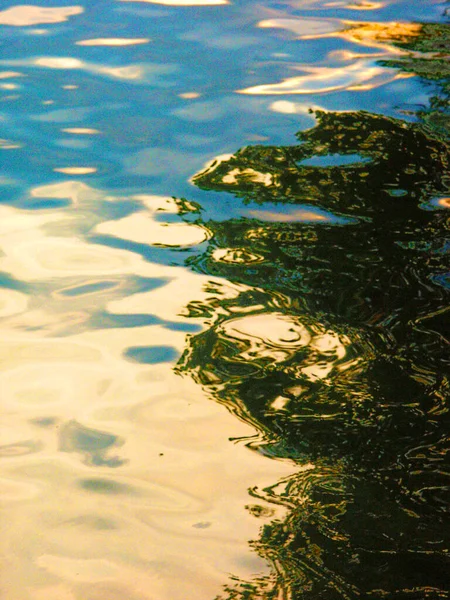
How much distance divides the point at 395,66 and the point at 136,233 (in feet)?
4.32

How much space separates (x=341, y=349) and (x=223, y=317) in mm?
256

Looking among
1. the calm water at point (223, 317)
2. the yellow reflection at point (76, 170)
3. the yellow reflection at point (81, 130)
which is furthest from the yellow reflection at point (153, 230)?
the yellow reflection at point (81, 130)

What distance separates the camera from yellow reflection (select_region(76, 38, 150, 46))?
9.36 ft

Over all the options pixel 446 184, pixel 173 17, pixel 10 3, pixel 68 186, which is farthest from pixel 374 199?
pixel 10 3

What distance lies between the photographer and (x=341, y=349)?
1545 mm

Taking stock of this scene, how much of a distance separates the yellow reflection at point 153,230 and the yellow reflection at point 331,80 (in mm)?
787

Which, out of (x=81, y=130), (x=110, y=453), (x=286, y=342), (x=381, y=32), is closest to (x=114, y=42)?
(x=81, y=130)

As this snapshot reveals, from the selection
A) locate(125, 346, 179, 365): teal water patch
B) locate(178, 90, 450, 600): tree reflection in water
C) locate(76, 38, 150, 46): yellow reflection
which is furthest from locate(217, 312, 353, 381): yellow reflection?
locate(76, 38, 150, 46): yellow reflection

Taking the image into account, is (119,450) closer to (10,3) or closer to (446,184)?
(446,184)

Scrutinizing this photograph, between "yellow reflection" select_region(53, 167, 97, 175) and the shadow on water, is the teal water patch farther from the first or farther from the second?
"yellow reflection" select_region(53, 167, 97, 175)

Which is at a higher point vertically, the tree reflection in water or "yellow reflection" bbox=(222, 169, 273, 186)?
"yellow reflection" bbox=(222, 169, 273, 186)

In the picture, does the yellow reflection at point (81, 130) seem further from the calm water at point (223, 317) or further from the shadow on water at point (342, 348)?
the shadow on water at point (342, 348)

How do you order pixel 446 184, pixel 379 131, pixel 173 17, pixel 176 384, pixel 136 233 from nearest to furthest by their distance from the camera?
pixel 176 384, pixel 136 233, pixel 446 184, pixel 379 131, pixel 173 17

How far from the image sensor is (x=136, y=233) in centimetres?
192
